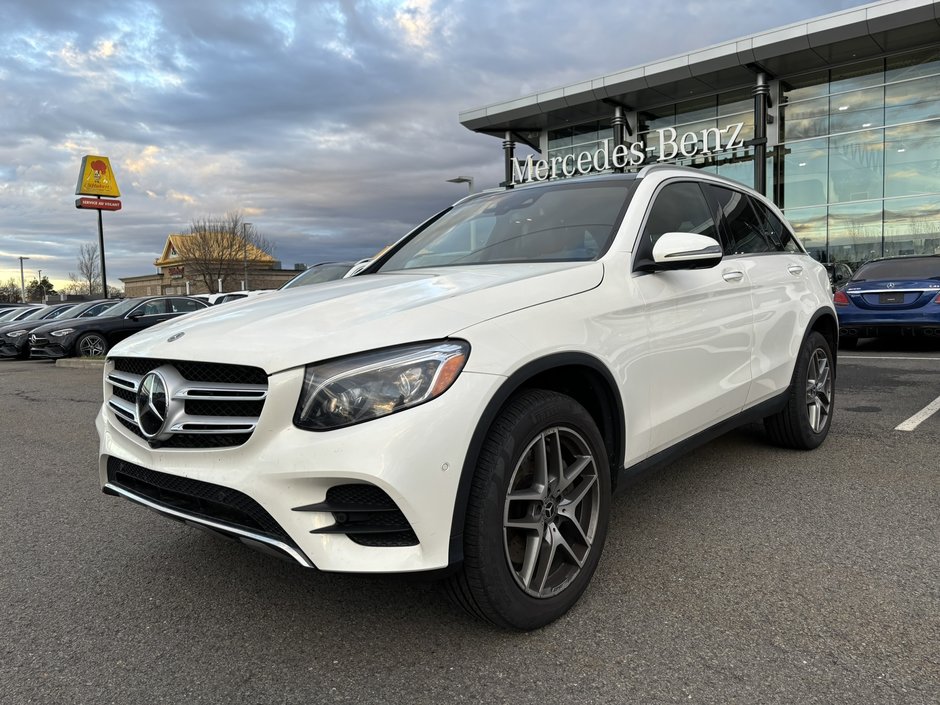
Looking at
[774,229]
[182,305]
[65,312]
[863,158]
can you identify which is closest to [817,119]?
[863,158]

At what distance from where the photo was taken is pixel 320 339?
2143 millimetres

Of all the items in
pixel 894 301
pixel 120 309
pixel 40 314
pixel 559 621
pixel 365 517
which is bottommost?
pixel 559 621

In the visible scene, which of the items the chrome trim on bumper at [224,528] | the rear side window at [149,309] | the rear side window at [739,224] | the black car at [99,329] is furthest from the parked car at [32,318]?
the rear side window at [739,224]

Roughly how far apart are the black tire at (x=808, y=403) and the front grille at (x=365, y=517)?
10.6ft

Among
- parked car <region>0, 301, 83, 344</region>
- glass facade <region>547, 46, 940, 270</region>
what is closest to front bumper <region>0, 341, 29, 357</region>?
parked car <region>0, 301, 83, 344</region>

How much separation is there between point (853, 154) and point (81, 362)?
22208mm

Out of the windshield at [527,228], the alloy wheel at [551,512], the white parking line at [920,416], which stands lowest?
the white parking line at [920,416]

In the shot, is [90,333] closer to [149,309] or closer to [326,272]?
[149,309]

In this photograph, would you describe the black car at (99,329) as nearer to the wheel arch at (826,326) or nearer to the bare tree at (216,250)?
the wheel arch at (826,326)

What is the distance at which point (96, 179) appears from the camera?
1220 inches

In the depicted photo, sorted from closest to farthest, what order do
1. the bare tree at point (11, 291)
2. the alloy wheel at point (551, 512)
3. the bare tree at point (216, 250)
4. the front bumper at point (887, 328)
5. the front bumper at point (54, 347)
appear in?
the alloy wheel at point (551, 512), the front bumper at point (887, 328), the front bumper at point (54, 347), the bare tree at point (216, 250), the bare tree at point (11, 291)

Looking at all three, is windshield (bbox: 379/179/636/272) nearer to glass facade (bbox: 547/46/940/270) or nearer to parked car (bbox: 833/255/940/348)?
parked car (bbox: 833/255/940/348)

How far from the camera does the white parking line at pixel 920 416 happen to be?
17.4ft

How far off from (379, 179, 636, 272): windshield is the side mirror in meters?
0.23
